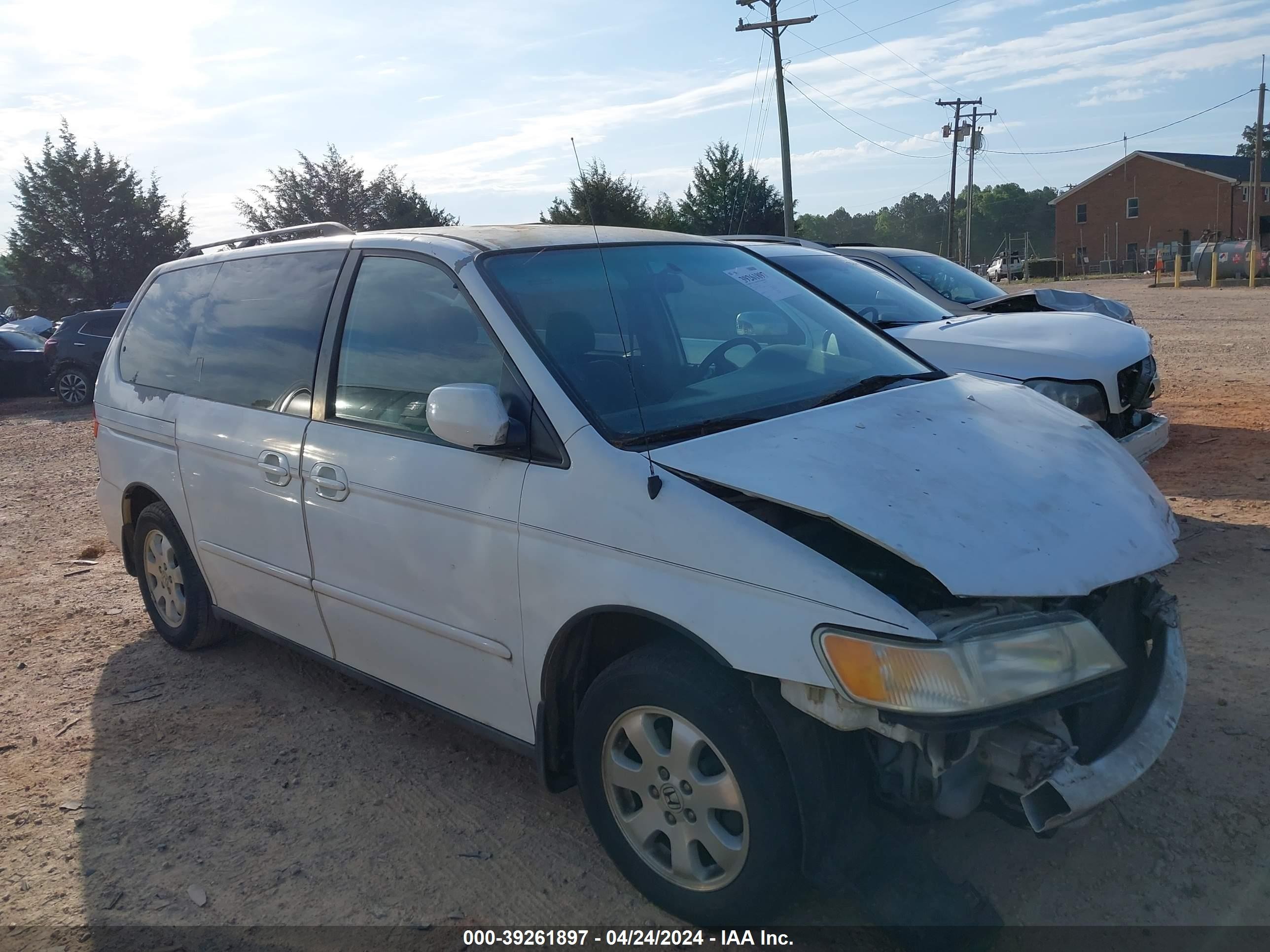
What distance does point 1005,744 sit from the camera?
2.39 m

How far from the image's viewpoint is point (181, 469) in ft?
14.6

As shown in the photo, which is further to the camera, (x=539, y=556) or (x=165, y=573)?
(x=165, y=573)

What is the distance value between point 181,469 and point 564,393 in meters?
2.34

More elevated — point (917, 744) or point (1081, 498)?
point (1081, 498)

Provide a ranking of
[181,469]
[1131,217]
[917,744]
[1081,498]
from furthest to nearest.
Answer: [1131,217], [181,469], [1081,498], [917,744]

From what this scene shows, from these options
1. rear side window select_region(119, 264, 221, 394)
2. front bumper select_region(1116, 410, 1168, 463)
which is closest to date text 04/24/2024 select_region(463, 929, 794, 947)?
→ rear side window select_region(119, 264, 221, 394)

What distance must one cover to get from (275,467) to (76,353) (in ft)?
56.9

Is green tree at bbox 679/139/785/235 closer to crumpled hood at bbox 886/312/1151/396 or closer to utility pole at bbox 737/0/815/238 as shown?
utility pole at bbox 737/0/815/238

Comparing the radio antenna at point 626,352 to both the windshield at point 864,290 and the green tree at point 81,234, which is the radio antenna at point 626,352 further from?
the green tree at point 81,234

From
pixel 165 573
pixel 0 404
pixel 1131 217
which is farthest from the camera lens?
pixel 1131 217

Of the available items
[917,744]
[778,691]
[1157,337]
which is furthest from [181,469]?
[1157,337]

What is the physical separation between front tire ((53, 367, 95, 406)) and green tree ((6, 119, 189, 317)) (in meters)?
18.6

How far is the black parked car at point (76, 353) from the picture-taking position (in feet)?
60.8

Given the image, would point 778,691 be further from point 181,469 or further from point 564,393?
point 181,469
